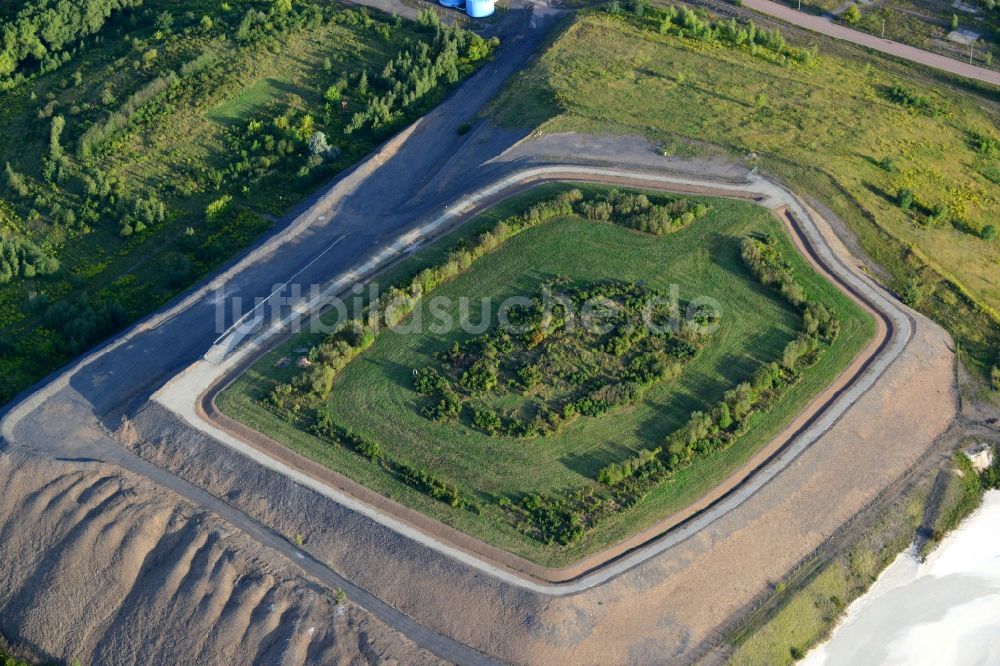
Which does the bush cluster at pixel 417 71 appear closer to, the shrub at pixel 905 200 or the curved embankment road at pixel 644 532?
the curved embankment road at pixel 644 532

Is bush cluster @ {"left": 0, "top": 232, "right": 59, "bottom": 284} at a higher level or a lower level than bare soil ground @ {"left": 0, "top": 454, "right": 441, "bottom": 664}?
higher

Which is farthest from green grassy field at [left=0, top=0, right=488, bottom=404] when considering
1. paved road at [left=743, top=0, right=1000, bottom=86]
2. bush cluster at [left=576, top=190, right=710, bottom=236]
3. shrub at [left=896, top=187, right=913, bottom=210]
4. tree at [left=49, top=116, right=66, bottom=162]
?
shrub at [left=896, top=187, right=913, bottom=210]

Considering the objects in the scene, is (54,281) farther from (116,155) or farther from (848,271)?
(848,271)

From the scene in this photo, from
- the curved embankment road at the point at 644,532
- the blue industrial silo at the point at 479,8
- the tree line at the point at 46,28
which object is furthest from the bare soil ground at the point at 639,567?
the blue industrial silo at the point at 479,8

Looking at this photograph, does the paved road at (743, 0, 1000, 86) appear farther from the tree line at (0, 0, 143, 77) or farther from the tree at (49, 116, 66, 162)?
the tree at (49, 116, 66, 162)

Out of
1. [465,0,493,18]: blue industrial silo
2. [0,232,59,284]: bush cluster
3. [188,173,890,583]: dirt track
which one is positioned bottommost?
[0,232,59,284]: bush cluster

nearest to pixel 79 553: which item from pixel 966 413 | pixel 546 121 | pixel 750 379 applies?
pixel 750 379

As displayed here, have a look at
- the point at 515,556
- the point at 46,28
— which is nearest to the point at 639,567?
the point at 515,556
